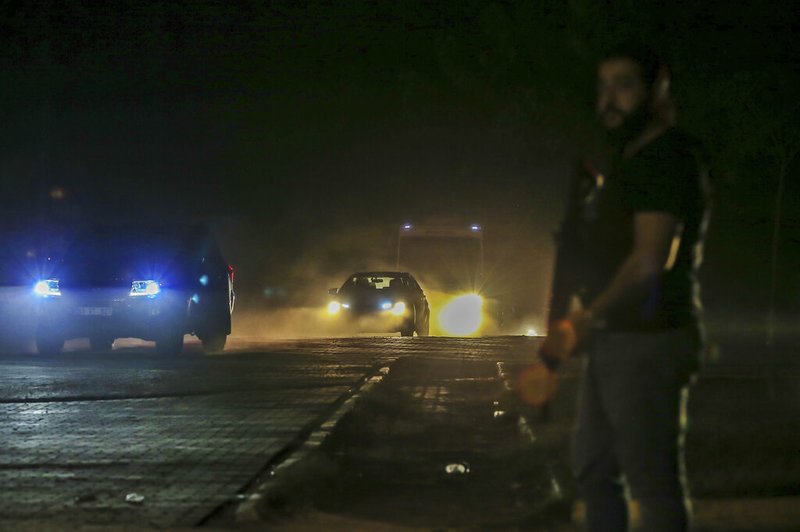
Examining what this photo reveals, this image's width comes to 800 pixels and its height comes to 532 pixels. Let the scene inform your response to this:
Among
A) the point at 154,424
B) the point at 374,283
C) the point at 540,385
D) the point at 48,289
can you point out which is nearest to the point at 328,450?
the point at 154,424

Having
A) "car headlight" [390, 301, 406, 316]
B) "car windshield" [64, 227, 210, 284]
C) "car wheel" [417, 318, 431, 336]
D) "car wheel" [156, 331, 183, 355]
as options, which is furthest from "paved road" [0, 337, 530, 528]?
"car wheel" [417, 318, 431, 336]

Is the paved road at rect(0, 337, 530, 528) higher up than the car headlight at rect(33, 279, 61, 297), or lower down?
lower down

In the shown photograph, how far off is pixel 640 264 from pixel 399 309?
2236 centimetres

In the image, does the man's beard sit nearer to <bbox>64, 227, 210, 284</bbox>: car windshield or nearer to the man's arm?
the man's arm

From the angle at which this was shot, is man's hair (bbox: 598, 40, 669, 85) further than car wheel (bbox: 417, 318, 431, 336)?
No

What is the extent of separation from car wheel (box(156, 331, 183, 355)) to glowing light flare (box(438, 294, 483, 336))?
1301 cm

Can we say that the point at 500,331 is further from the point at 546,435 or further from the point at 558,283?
the point at 558,283

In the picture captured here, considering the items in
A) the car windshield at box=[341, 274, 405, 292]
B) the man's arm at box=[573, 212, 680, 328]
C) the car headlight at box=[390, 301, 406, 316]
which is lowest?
the man's arm at box=[573, 212, 680, 328]

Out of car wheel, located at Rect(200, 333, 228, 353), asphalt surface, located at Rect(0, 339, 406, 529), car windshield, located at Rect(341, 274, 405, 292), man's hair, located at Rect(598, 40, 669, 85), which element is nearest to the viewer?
man's hair, located at Rect(598, 40, 669, 85)

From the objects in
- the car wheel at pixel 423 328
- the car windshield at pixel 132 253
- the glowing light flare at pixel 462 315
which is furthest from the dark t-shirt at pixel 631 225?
the glowing light flare at pixel 462 315

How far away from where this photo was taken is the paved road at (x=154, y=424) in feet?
23.5

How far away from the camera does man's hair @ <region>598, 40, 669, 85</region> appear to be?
443 centimetres

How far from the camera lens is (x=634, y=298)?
4.18 meters

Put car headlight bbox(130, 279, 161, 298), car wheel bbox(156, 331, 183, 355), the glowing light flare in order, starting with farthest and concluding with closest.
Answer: the glowing light flare
car wheel bbox(156, 331, 183, 355)
car headlight bbox(130, 279, 161, 298)
